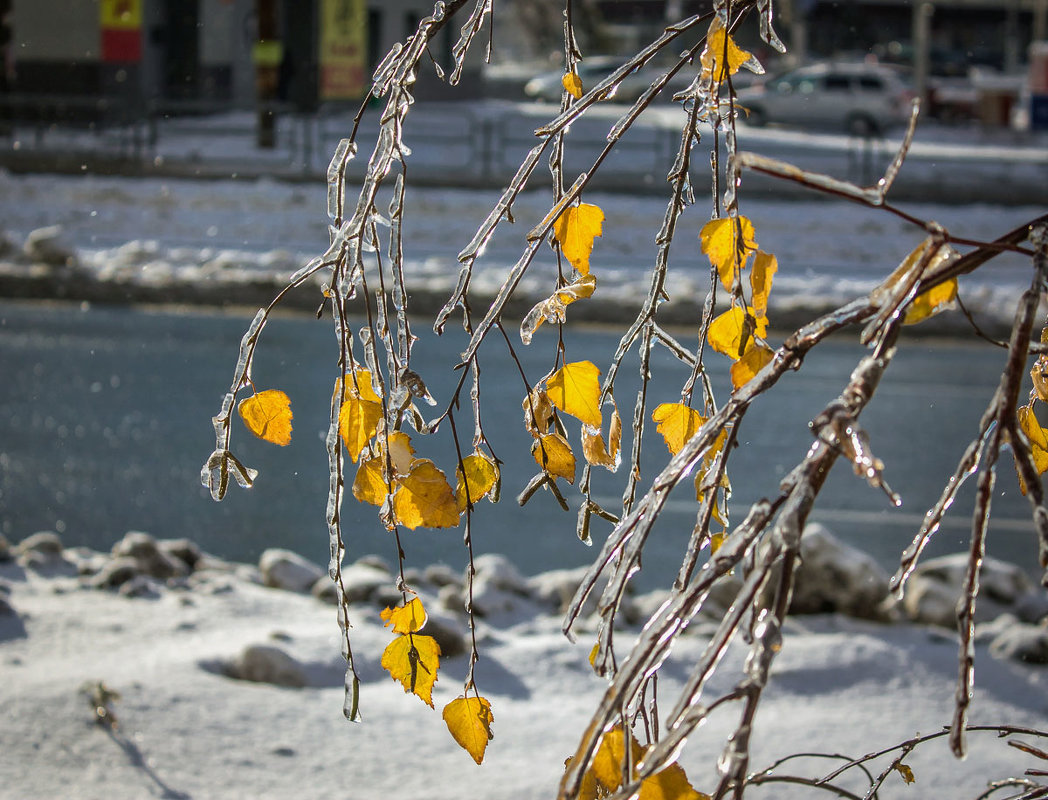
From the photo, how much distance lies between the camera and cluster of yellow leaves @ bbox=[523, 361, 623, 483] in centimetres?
129

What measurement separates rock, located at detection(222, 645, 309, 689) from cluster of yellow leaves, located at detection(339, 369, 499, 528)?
7.86 ft

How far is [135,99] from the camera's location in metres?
23.8

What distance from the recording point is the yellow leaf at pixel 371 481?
1254 millimetres

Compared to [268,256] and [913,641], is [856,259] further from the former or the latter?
[913,641]

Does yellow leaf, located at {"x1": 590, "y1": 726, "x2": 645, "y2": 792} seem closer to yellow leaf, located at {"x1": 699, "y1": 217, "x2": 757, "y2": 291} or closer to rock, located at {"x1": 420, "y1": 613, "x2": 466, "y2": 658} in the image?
yellow leaf, located at {"x1": 699, "y1": 217, "x2": 757, "y2": 291}

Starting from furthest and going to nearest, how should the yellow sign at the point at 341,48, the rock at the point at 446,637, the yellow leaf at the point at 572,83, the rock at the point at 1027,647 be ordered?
the yellow sign at the point at 341,48, the rock at the point at 1027,647, the rock at the point at 446,637, the yellow leaf at the point at 572,83

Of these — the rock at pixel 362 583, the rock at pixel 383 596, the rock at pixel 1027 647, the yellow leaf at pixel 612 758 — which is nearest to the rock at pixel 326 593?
the rock at pixel 362 583

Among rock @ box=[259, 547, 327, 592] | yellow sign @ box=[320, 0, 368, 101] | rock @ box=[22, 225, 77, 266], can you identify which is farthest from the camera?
yellow sign @ box=[320, 0, 368, 101]

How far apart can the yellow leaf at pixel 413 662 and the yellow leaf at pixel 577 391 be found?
26 cm

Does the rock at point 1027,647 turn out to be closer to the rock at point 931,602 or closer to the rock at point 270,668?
the rock at point 931,602

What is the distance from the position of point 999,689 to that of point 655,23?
46.3 m

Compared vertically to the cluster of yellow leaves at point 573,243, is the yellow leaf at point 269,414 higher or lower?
lower

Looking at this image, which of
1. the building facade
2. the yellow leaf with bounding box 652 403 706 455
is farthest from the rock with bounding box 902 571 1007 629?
the building facade

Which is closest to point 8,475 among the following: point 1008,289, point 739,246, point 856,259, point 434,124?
point 739,246
